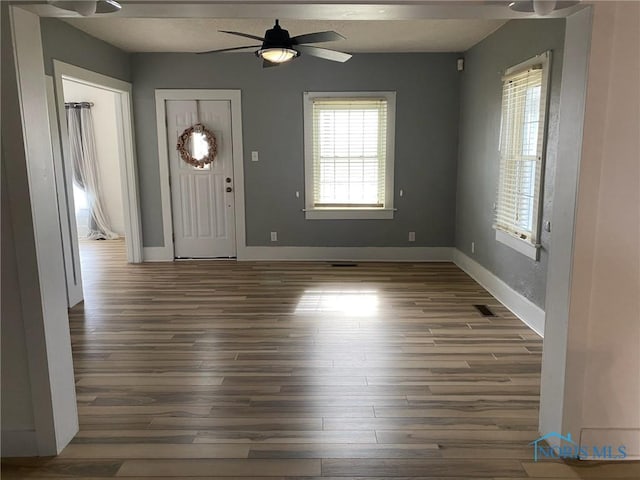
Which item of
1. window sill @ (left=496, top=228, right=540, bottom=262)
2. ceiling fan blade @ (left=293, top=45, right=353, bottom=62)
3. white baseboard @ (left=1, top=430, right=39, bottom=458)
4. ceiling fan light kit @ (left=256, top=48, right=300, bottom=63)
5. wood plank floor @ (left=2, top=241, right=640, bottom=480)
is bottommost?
wood plank floor @ (left=2, top=241, right=640, bottom=480)

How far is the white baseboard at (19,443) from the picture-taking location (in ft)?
7.22

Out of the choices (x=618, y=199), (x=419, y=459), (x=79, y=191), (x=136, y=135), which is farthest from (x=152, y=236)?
(x=618, y=199)

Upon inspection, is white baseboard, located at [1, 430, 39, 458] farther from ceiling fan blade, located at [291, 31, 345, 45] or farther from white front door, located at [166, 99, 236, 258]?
white front door, located at [166, 99, 236, 258]

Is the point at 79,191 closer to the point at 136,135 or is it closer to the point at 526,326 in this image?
the point at 136,135

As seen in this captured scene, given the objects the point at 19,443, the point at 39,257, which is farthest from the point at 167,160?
the point at 19,443

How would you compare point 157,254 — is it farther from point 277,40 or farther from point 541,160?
point 541,160

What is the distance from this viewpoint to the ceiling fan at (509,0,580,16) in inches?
70.4

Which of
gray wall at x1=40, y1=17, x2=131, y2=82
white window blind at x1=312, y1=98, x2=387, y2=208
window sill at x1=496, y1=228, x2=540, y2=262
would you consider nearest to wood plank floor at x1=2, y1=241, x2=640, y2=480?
window sill at x1=496, y1=228, x2=540, y2=262

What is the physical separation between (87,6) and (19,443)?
191 centimetres

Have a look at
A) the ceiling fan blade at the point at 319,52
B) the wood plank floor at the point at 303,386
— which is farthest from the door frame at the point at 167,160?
the ceiling fan blade at the point at 319,52

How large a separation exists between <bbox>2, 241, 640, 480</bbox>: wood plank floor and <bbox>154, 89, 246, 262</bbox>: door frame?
54.3 inches

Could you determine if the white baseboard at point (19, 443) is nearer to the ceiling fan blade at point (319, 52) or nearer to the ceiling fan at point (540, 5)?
the ceiling fan at point (540, 5)

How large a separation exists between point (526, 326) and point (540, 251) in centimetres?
61

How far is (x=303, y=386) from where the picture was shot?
113 inches
